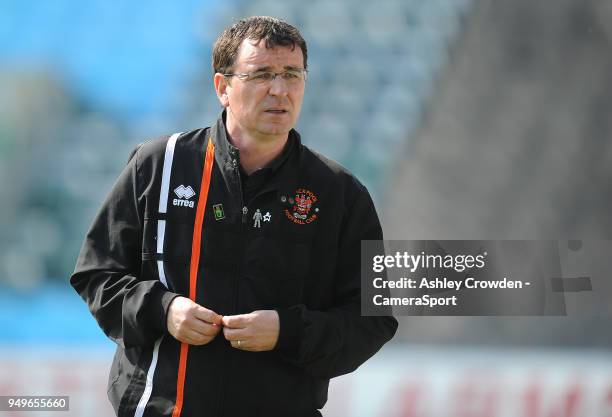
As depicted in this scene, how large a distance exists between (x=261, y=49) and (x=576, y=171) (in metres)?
4.03

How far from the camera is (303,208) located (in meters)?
1.97

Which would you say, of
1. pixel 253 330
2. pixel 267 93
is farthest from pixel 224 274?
pixel 267 93

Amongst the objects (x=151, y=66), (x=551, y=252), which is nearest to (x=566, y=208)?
(x=551, y=252)

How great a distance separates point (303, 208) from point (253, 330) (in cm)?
29

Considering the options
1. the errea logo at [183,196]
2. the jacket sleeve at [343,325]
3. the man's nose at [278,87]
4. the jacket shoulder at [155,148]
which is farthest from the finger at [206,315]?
the man's nose at [278,87]

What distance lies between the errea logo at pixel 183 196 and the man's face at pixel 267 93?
0.17m

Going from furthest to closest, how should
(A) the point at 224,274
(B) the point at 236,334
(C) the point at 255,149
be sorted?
(C) the point at 255,149 → (A) the point at 224,274 → (B) the point at 236,334

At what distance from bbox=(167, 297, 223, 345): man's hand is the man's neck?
0.32 m

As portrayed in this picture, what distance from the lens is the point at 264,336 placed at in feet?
5.97

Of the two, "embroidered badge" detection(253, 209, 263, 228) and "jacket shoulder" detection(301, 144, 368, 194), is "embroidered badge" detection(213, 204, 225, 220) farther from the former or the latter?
"jacket shoulder" detection(301, 144, 368, 194)

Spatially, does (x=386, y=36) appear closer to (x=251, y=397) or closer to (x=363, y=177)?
(x=363, y=177)

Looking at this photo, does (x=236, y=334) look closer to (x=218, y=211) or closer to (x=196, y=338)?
(x=196, y=338)

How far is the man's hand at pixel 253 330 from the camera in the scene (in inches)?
70.9

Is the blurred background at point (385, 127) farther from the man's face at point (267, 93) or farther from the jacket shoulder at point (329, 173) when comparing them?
the man's face at point (267, 93)
